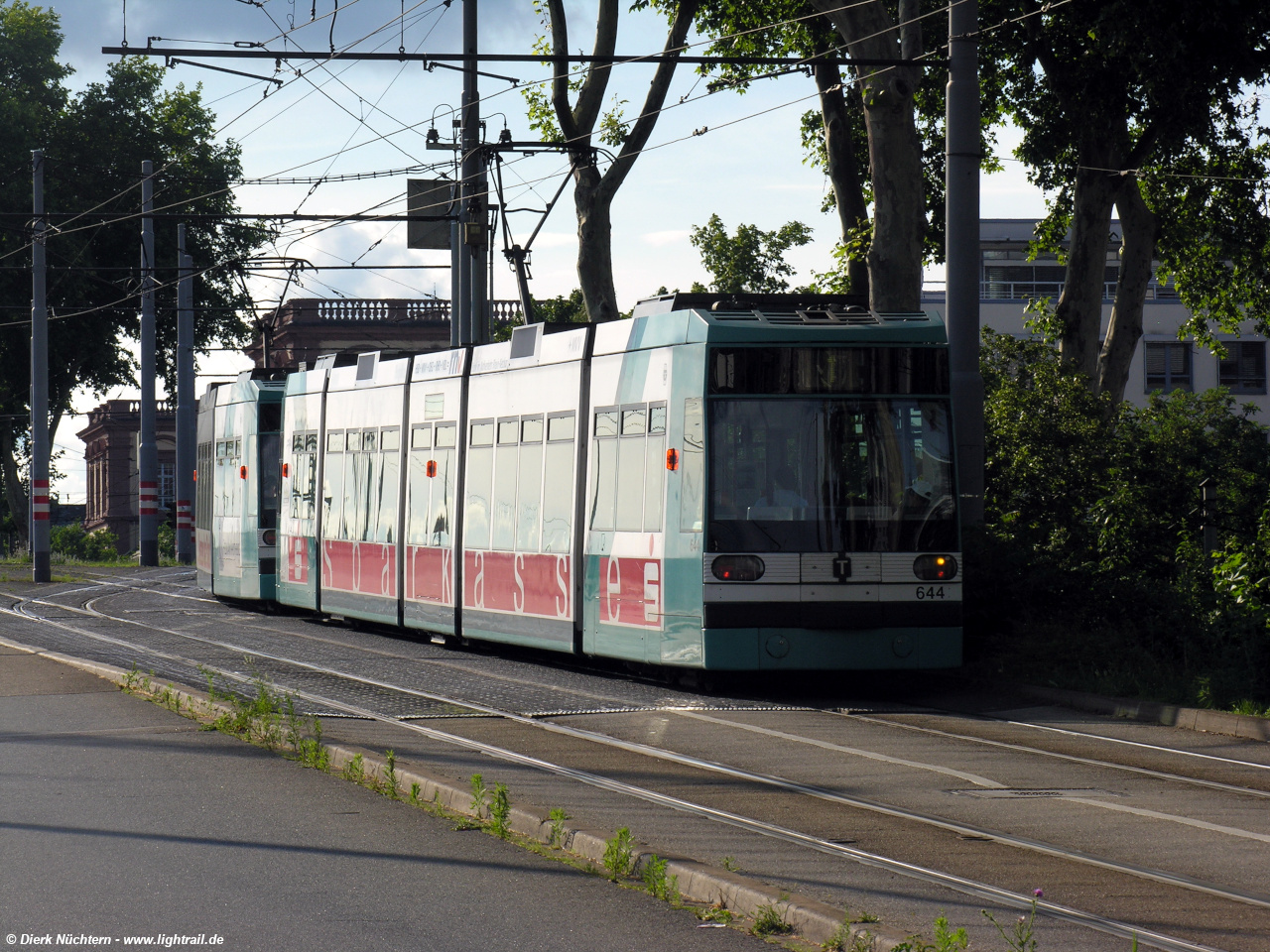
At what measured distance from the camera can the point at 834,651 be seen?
13.1 m

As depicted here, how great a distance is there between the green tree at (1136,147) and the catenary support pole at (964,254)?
47.3 inches

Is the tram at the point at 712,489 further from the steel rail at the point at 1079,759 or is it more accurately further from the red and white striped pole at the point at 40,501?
the red and white striped pole at the point at 40,501

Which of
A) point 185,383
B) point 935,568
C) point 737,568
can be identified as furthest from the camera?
point 185,383

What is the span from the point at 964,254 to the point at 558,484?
421 cm

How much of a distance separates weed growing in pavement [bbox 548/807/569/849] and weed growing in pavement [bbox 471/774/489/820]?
0.63 metres

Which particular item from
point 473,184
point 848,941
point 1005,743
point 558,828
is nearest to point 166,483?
point 473,184

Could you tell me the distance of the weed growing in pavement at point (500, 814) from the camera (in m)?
7.69

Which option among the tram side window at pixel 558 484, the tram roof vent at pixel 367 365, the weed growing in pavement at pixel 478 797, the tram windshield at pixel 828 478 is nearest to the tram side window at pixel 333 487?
the tram roof vent at pixel 367 365

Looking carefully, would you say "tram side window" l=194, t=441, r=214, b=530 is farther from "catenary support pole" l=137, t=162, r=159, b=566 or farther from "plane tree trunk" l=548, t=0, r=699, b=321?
"catenary support pole" l=137, t=162, r=159, b=566

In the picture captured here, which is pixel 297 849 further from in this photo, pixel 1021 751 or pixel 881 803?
pixel 1021 751

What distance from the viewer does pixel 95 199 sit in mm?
53281

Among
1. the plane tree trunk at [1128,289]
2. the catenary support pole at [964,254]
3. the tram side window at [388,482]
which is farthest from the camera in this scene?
the plane tree trunk at [1128,289]

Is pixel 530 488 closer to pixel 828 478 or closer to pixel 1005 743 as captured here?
pixel 828 478

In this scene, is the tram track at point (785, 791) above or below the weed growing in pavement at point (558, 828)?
below
